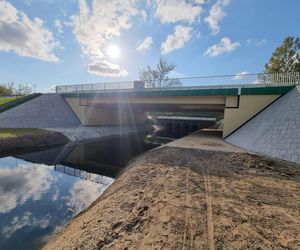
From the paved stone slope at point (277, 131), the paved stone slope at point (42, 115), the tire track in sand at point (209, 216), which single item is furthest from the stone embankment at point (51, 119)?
the tire track in sand at point (209, 216)

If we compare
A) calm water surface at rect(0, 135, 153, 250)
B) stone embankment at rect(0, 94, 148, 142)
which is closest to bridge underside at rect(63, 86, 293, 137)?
stone embankment at rect(0, 94, 148, 142)

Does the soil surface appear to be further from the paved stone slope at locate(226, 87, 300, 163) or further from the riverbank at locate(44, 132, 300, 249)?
the paved stone slope at locate(226, 87, 300, 163)

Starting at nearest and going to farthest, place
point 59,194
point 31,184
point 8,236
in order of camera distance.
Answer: point 8,236, point 59,194, point 31,184

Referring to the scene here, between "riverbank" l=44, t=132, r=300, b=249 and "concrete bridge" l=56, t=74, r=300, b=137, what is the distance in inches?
389

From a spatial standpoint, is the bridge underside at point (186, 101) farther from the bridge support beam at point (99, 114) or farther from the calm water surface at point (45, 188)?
the calm water surface at point (45, 188)

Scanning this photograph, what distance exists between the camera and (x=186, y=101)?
21125 millimetres

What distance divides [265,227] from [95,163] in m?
11.8

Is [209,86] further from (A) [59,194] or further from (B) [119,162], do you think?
(A) [59,194]

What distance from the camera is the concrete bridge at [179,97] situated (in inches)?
657

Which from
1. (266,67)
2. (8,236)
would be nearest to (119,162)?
(8,236)

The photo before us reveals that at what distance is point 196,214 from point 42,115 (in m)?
26.3

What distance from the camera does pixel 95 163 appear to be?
45.9 feet

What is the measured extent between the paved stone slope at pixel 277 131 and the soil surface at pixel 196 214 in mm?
2383

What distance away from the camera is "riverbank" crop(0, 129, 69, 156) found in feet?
51.5
